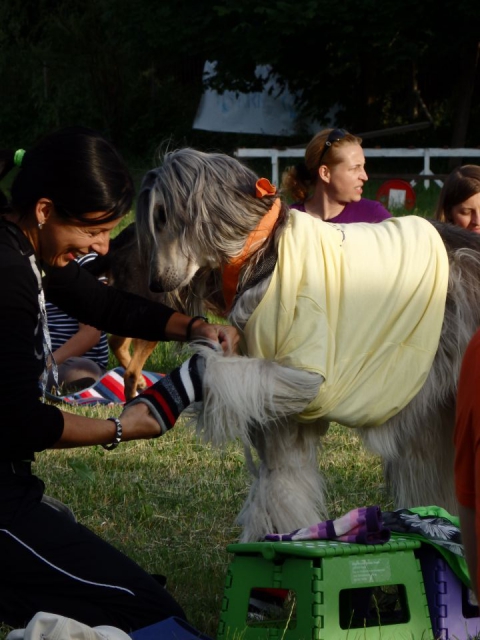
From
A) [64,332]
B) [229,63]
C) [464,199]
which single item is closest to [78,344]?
[64,332]

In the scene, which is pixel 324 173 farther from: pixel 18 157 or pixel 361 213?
pixel 18 157

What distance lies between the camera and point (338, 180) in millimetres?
5461

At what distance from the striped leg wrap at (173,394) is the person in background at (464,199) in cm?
246

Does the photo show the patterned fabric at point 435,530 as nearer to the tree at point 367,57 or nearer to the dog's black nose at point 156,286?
the dog's black nose at point 156,286

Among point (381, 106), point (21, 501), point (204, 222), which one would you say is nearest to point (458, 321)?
point (204, 222)

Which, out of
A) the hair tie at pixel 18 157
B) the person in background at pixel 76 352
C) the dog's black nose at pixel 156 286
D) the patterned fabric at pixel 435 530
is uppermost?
the hair tie at pixel 18 157

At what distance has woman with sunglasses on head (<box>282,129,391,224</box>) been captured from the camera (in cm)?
548

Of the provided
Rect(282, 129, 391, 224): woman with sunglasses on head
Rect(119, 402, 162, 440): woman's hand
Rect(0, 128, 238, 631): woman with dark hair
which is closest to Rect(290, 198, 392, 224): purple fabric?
Rect(282, 129, 391, 224): woman with sunglasses on head

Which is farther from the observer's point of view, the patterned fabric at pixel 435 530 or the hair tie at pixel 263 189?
the hair tie at pixel 263 189

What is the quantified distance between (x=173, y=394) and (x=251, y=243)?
59 centimetres

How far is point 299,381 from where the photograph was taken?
3.15m

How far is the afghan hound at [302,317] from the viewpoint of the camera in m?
3.19

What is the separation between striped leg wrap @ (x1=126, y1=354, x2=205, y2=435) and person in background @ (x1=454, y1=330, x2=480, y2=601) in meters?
1.06

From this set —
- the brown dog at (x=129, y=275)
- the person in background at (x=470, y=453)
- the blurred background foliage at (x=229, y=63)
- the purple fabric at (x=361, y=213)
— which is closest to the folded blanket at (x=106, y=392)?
the brown dog at (x=129, y=275)
